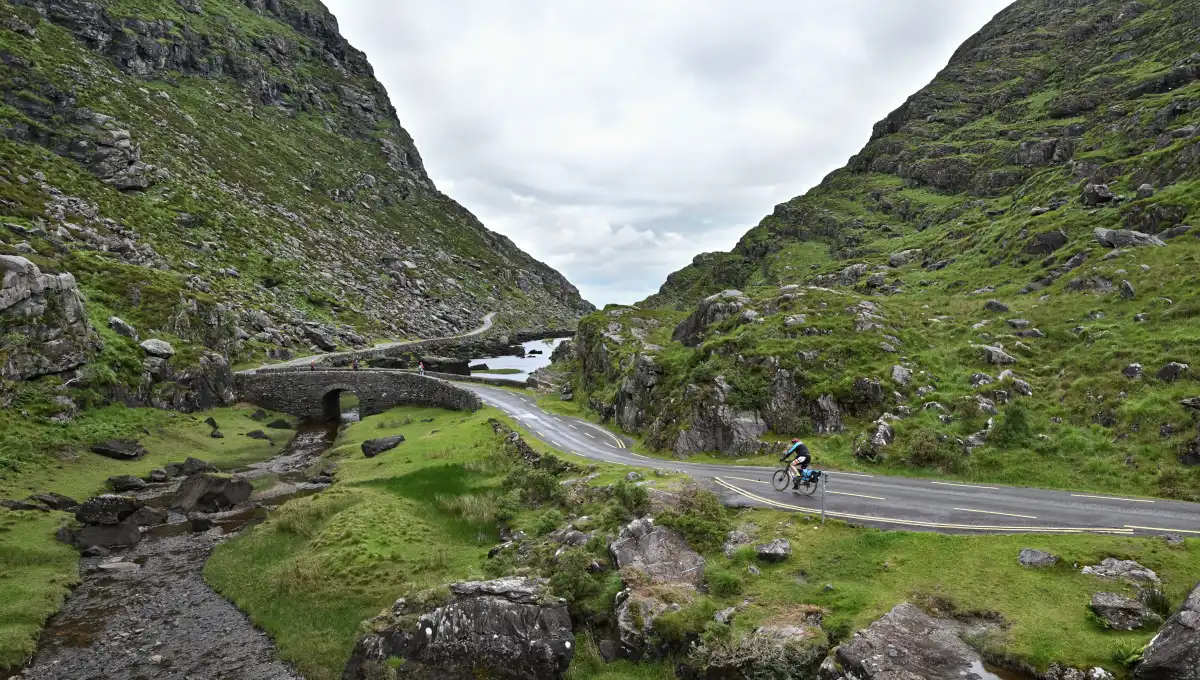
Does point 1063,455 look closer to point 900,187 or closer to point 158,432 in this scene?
point 158,432

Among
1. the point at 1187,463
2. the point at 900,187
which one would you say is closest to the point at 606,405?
the point at 1187,463

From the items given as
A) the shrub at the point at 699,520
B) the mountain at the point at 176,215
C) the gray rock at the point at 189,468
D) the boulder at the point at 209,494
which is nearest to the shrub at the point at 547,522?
the shrub at the point at 699,520

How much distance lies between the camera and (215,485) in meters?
36.3

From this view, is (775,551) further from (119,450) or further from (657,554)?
(119,450)

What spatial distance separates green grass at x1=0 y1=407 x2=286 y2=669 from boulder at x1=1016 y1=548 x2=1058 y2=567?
109ft

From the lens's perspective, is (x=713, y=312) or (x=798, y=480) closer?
(x=798, y=480)

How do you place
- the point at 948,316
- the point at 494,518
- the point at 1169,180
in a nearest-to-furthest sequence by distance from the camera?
the point at 494,518 → the point at 948,316 → the point at 1169,180

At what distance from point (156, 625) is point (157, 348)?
40940 millimetres

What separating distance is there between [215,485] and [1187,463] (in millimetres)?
51374

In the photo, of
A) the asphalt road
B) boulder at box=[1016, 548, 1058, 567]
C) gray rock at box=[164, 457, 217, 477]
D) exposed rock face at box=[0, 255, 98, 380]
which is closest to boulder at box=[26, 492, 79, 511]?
gray rock at box=[164, 457, 217, 477]

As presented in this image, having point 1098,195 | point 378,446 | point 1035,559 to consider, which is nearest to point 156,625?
point 378,446

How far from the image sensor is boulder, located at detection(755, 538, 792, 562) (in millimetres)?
19281

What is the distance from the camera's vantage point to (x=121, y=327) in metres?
54.1

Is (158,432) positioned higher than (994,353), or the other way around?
(994,353)
